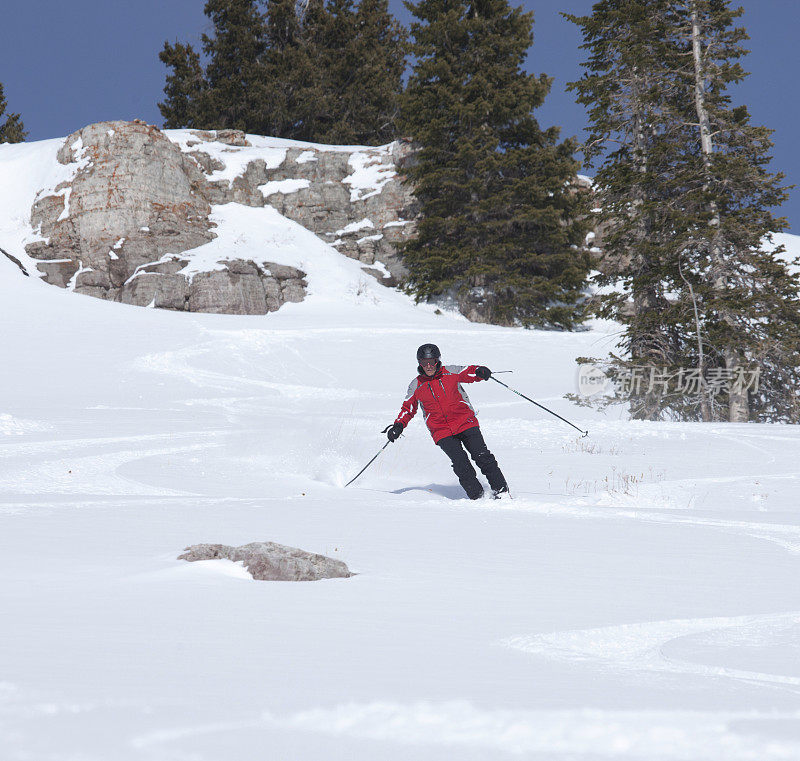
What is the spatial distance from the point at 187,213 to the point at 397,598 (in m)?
28.3

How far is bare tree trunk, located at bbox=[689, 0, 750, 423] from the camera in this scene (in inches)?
524

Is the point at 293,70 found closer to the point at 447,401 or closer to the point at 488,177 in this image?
the point at 488,177

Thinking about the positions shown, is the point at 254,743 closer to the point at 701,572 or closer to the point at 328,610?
the point at 328,610

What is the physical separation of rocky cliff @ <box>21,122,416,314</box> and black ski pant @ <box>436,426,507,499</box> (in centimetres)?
1965

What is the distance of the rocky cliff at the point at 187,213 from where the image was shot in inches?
1047

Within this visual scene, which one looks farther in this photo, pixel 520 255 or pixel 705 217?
pixel 520 255

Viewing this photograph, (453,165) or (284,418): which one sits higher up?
(453,165)

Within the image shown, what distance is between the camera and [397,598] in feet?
10.1

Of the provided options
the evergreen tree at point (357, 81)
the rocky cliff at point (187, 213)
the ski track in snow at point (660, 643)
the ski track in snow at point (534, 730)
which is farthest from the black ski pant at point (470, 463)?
the evergreen tree at point (357, 81)

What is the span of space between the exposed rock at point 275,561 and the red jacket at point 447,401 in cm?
422

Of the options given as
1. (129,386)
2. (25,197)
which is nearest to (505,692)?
(129,386)

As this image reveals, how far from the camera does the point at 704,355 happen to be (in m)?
13.9

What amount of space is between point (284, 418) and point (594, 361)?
21.7ft

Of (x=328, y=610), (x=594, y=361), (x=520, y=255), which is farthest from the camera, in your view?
(x=520, y=255)
